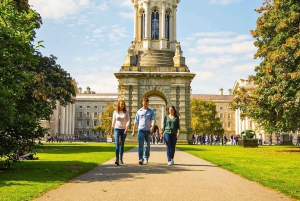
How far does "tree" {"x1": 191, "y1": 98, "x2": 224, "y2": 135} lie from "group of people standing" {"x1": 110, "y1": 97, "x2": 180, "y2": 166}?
215ft

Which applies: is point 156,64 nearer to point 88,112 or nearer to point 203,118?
point 203,118

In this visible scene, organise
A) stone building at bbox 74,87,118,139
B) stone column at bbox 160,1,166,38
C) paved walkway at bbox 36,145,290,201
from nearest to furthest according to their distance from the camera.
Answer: paved walkway at bbox 36,145,290,201 → stone column at bbox 160,1,166,38 → stone building at bbox 74,87,118,139

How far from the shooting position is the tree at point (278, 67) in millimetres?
24516

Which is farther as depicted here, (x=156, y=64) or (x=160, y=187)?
(x=156, y=64)

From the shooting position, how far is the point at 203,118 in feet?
263

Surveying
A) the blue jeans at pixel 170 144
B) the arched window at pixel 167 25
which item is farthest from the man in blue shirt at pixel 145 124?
the arched window at pixel 167 25

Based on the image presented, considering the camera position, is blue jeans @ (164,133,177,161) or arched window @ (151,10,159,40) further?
arched window @ (151,10,159,40)

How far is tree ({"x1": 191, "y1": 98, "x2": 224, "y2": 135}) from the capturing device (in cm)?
7906

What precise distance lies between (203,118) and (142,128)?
67818mm

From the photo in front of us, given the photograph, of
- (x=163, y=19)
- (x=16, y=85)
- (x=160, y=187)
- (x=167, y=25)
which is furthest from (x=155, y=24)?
(x=160, y=187)

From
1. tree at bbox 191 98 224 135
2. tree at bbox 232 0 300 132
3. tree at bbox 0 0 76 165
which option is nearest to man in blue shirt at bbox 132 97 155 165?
tree at bbox 0 0 76 165

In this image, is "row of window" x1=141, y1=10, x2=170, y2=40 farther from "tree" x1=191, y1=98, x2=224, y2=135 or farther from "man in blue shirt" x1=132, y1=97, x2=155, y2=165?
"tree" x1=191, y1=98, x2=224, y2=135

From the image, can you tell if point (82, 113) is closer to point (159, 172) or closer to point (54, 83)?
point (54, 83)

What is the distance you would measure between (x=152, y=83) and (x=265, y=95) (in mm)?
17244
